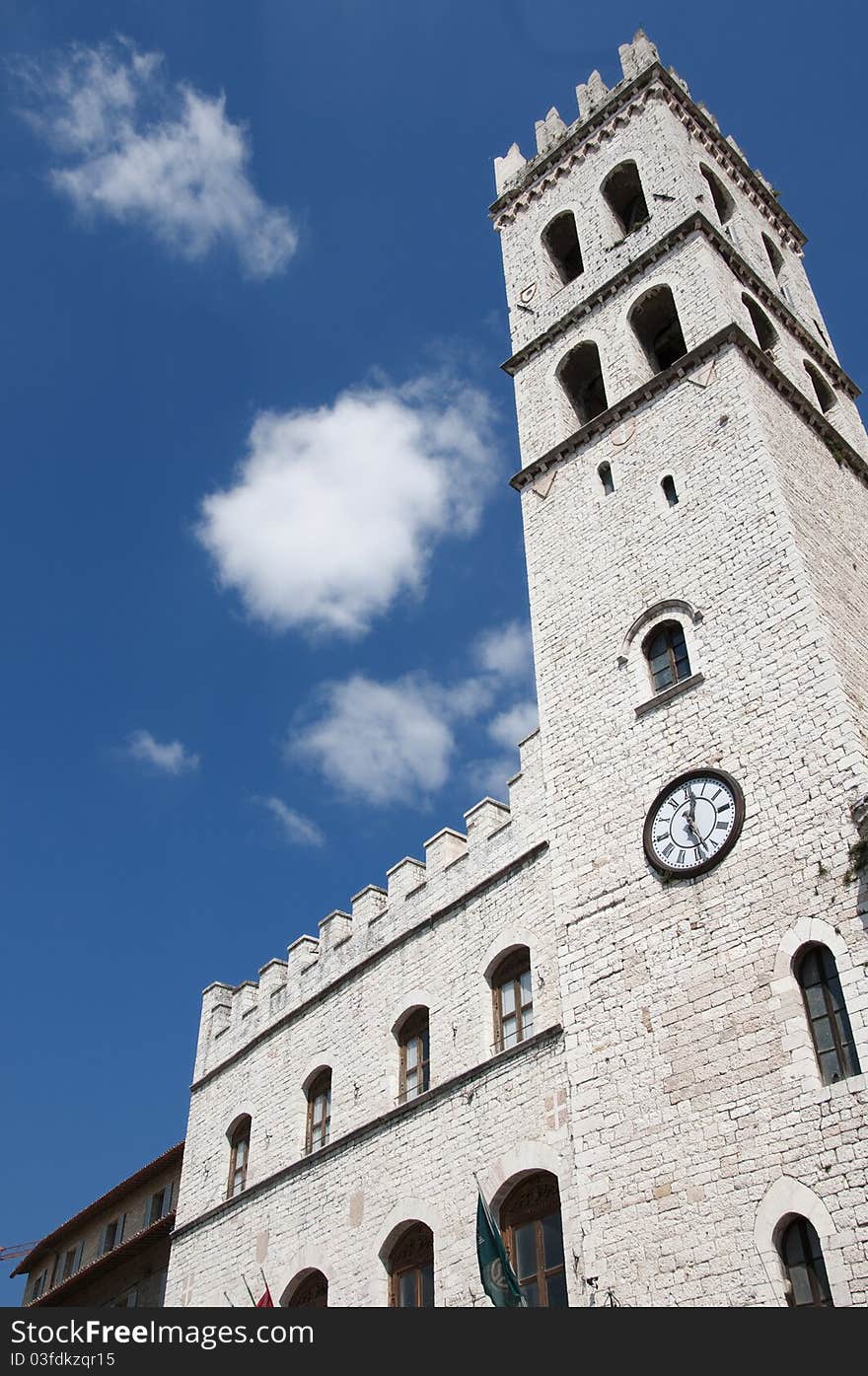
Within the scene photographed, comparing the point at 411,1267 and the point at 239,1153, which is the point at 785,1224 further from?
the point at 239,1153

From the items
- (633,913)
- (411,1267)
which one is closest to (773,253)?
(633,913)

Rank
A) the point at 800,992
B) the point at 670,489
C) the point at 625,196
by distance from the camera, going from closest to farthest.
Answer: the point at 800,992
the point at 670,489
the point at 625,196

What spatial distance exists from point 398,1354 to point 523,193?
23.1 metres

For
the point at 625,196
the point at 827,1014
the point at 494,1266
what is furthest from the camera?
the point at 625,196

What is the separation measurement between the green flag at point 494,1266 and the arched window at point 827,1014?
3.97m

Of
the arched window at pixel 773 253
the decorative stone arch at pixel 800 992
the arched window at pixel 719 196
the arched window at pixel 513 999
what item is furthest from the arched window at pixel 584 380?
the decorative stone arch at pixel 800 992

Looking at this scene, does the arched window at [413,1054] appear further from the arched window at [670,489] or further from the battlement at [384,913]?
the arched window at [670,489]

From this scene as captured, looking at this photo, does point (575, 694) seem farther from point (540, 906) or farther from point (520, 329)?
point (520, 329)

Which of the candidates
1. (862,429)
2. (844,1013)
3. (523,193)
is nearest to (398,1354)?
(844,1013)

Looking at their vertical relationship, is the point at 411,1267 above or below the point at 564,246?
below

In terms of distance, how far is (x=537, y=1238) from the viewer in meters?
15.2

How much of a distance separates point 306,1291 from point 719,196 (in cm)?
2053

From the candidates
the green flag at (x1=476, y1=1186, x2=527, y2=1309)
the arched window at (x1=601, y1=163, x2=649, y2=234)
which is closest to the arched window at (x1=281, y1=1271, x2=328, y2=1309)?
the green flag at (x1=476, y1=1186, x2=527, y2=1309)

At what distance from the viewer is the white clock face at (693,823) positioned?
1470 cm
